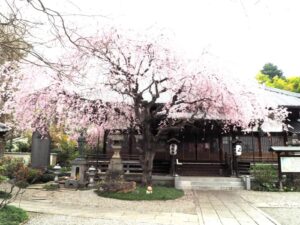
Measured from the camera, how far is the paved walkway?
27.5 ft

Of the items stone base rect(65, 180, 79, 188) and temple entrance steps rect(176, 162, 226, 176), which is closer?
stone base rect(65, 180, 79, 188)

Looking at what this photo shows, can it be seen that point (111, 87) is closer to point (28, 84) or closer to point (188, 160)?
point (28, 84)

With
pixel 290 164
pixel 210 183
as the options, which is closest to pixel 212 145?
pixel 210 183

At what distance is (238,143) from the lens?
17.1 meters

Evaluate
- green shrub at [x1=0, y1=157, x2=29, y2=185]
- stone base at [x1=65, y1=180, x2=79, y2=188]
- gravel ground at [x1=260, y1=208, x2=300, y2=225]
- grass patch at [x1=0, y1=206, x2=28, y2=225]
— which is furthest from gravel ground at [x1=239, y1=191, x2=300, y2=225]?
green shrub at [x1=0, y1=157, x2=29, y2=185]

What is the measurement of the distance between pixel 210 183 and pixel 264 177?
98.7 inches

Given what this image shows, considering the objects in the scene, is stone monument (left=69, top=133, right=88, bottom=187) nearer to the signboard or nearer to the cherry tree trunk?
the cherry tree trunk

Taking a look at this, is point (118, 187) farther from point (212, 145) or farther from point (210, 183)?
point (212, 145)

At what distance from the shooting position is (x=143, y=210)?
392 inches

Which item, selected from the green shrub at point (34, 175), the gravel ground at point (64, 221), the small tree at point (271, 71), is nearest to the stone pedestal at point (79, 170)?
the green shrub at point (34, 175)

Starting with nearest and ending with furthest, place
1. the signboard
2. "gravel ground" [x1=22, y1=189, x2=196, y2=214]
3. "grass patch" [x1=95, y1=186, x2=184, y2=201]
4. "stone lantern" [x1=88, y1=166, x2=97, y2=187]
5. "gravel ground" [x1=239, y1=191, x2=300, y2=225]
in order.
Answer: "gravel ground" [x1=239, y1=191, x2=300, y2=225] → "gravel ground" [x1=22, y1=189, x2=196, y2=214] → "grass patch" [x1=95, y1=186, x2=184, y2=201] → "stone lantern" [x1=88, y1=166, x2=97, y2=187] → the signboard

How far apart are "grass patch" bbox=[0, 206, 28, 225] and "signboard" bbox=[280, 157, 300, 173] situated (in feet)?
38.9

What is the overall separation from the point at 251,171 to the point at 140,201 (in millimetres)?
7184

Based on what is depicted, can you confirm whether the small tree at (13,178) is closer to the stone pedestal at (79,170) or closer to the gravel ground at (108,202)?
the gravel ground at (108,202)
